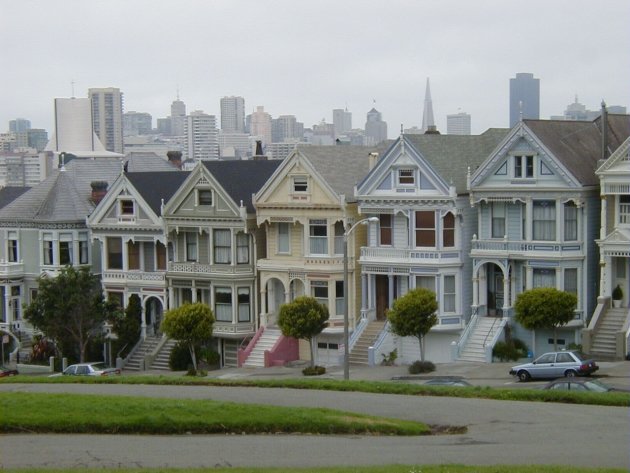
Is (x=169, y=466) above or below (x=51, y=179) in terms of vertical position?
below

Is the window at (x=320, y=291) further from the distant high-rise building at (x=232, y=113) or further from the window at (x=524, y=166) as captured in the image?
the distant high-rise building at (x=232, y=113)

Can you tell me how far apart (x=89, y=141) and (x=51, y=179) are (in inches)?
1577

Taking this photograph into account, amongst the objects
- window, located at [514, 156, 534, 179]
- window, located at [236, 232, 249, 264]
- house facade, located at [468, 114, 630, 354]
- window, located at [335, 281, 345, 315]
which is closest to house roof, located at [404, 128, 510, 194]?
house facade, located at [468, 114, 630, 354]

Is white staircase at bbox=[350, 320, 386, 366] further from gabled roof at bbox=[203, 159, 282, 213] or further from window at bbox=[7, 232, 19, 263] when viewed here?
window at bbox=[7, 232, 19, 263]

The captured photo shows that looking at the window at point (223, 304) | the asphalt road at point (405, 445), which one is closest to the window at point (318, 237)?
the window at point (223, 304)

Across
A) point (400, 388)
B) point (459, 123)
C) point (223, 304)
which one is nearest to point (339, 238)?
point (223, 304)

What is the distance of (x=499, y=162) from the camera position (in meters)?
47.1

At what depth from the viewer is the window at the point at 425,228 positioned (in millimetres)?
48750

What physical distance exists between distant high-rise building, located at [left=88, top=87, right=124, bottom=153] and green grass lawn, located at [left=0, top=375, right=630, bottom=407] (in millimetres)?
103655

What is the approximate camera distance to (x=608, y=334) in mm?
44812

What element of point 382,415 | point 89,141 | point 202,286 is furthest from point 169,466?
point 89,141

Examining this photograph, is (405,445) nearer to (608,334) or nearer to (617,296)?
(608,334)

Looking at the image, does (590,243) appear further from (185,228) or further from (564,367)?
(185,228)

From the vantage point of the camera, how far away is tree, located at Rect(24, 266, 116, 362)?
5372 cm
